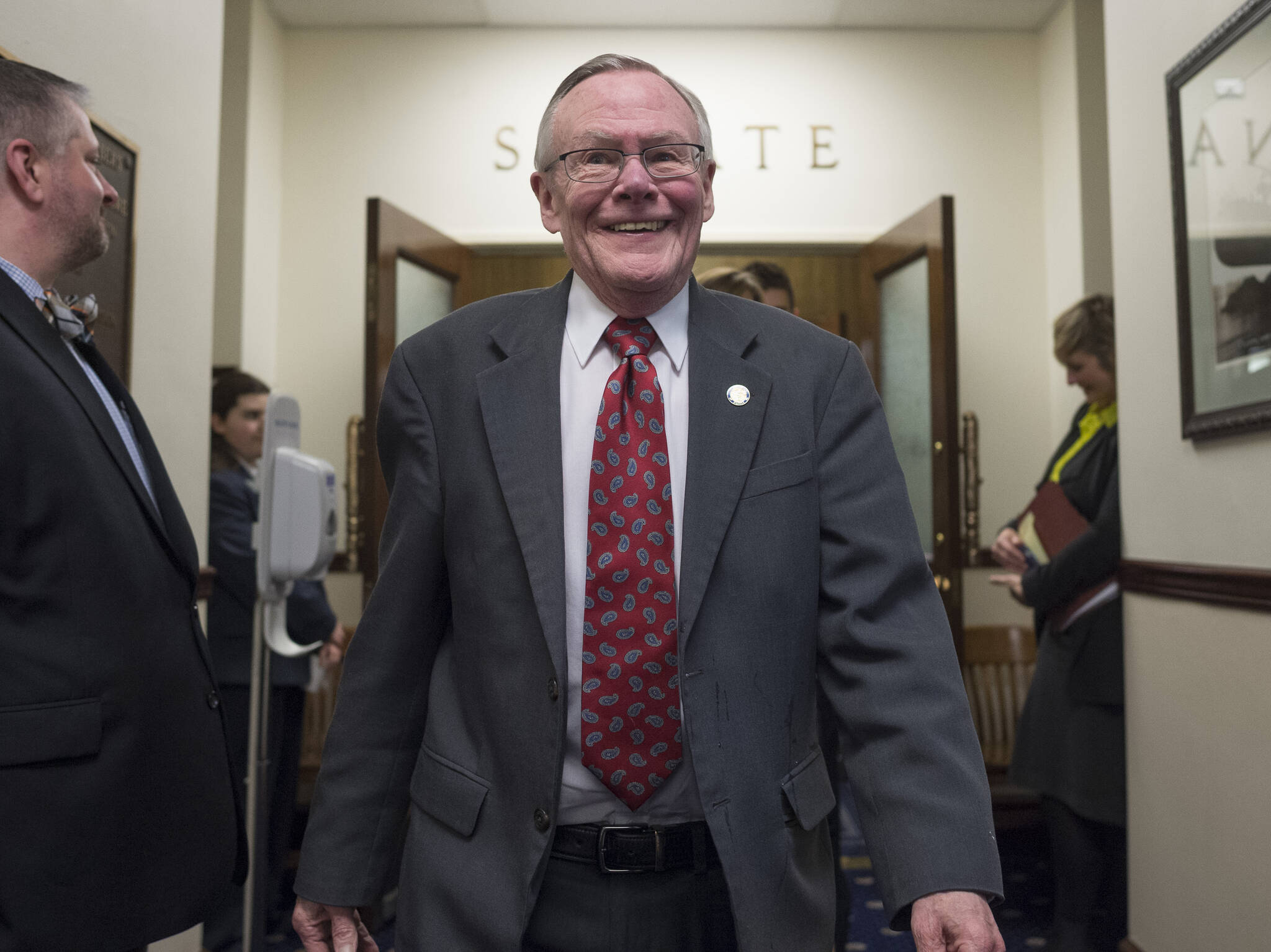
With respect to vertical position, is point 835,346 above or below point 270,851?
above

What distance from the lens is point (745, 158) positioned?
191 inches

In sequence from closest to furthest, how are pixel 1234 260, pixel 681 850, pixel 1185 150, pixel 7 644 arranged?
pixel 681 850 → pixel 7 644 → pixel 1234 260 → pixel 1185 150

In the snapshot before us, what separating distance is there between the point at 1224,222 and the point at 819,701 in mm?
1374

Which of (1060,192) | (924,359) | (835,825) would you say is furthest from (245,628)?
(1060,192)

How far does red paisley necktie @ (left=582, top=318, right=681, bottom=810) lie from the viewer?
1156 millimetres

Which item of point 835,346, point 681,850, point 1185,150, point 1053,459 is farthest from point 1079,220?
point 681,850

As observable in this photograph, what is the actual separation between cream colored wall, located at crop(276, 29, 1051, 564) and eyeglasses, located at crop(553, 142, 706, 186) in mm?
3603

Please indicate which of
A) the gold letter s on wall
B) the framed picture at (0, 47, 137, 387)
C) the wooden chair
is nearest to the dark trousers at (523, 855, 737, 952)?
the framed picture at (0, 47, 137, 387)

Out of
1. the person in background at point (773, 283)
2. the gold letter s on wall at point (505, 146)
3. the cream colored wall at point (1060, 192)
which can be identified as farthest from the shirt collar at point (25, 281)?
the cream colored wall at point (1060, 192)

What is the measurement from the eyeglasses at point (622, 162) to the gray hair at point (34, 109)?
84cm

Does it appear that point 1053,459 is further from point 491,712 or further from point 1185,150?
point 491,712

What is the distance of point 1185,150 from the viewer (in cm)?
241

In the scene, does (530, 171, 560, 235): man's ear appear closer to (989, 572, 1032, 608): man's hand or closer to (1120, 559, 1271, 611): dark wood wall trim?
(1120, 559, 1271, 611): dark wood wall trim

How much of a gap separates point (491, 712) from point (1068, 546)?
209cm
